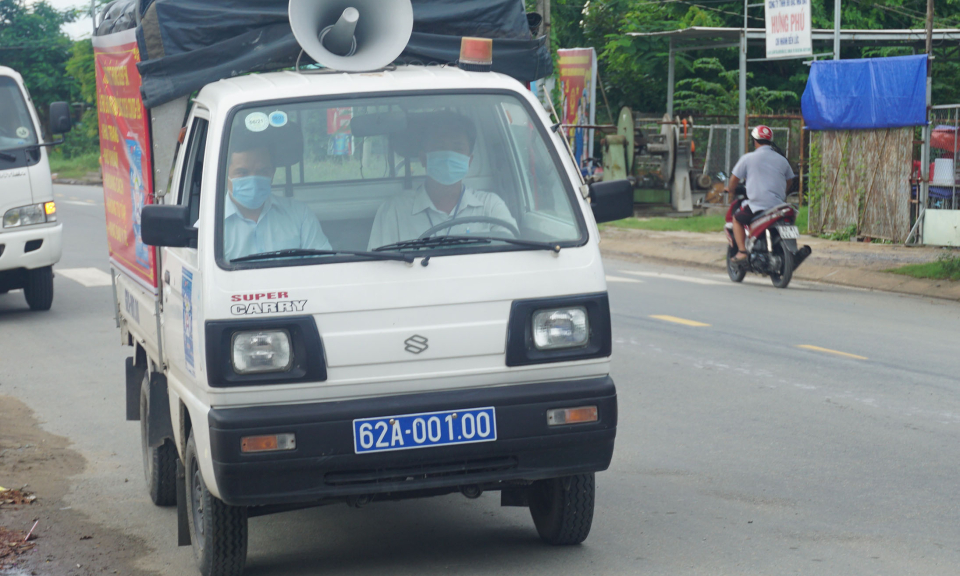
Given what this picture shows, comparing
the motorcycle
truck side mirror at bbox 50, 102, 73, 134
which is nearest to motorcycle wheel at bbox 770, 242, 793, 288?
the motorcycle

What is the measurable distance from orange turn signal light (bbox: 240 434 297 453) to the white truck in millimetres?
8320

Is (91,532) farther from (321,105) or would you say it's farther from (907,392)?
(907,392)

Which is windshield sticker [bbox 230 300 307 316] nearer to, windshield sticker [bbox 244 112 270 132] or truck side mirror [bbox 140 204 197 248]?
truck side mirror [bbox 140 204 197 248]

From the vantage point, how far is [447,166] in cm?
485

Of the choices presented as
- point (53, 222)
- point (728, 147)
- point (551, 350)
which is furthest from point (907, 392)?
point (728, 147)

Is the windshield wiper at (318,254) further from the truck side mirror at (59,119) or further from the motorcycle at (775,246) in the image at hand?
the motorcycle at (775,246)

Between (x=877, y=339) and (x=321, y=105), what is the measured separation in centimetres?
692

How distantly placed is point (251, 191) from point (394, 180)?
59 cm

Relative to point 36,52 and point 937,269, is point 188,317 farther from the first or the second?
point 36,52

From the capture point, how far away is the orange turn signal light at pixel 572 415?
4.42 meters

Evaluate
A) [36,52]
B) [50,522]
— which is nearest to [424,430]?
[50,522]

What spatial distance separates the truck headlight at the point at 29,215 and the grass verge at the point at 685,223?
1088cm

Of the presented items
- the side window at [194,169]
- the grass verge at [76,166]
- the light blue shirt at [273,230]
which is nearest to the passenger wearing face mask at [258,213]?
the light blue shirt at [273,230]

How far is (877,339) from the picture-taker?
10.3 m
